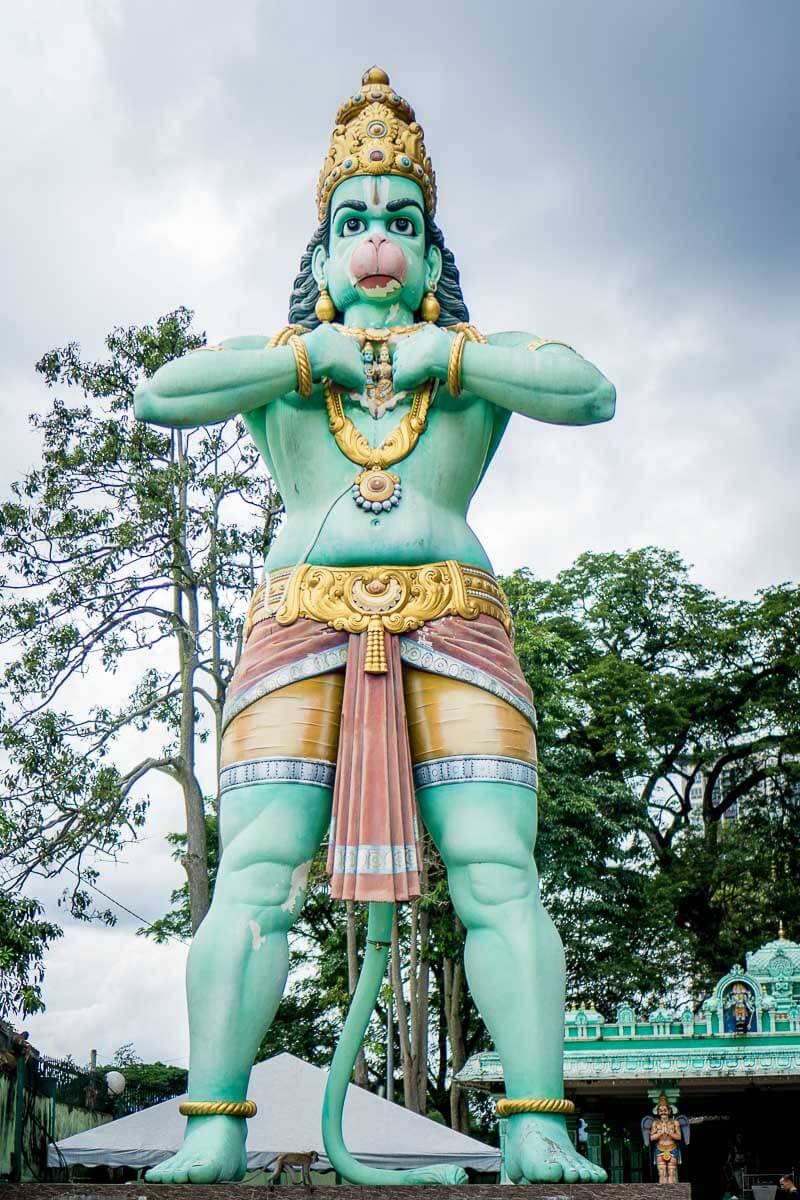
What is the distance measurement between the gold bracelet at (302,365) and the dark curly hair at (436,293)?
0.60m

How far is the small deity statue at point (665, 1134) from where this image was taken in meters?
16.3

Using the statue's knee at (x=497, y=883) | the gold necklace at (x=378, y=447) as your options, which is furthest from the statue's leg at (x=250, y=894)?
the gold necklace at (x=378, y=447)

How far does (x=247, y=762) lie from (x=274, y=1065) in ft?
28.9

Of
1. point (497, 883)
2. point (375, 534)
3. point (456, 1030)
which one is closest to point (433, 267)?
point (375, 534)

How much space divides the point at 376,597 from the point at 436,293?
137 centimetres

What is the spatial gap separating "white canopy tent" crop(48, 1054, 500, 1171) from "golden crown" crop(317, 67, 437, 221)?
8.26 m

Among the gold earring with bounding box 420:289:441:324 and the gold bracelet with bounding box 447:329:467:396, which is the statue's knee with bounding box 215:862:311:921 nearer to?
the gold bracelet with bounding box 447:329:467:396

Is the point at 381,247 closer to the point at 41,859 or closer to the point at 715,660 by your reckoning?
the point at 41,859

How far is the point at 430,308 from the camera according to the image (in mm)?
5367

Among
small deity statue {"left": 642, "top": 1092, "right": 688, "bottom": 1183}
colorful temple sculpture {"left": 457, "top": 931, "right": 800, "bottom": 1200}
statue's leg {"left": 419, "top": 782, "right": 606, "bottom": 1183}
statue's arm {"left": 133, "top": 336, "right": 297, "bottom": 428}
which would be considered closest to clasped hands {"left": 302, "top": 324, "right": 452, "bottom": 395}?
statue's arm {"left": 133, "top": 336, "right": 297, "bottom": 428}

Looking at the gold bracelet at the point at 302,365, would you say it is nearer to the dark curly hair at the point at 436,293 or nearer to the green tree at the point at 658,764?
the dark curly hair at the point at 436,293

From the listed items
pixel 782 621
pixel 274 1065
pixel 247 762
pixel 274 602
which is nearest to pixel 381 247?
pixel 274 602

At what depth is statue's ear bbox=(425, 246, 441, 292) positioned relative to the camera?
545 centimetres

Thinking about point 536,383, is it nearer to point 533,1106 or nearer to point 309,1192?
point 533,1106
